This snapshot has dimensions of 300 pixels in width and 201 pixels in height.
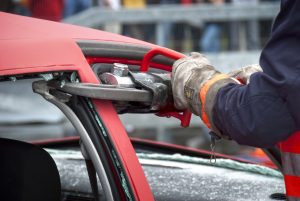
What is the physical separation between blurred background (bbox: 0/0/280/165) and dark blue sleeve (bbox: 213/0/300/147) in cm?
395

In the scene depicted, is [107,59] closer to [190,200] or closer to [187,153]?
[190,200]

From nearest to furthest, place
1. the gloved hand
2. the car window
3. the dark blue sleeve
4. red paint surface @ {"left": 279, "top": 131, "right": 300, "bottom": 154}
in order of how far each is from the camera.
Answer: the dark blue sleeve < red paint surface @ {"left": 279, "top": 131, "right": 300, "bottom": 154} < the gloved hand < the car window

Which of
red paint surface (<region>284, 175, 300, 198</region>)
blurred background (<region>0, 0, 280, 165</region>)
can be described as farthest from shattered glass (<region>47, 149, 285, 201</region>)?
blurred background (<region>0, 0, 280, 165</region>)

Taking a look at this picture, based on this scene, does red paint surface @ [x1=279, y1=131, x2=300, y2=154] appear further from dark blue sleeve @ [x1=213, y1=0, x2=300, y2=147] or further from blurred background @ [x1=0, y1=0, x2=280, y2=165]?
blurred background @ [x1=0, y1=0, x2=280, y2=165]

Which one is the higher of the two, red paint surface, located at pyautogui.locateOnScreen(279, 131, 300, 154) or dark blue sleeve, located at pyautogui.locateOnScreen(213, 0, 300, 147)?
dark blue sleeve, located at pyautogui.locateOnScreen(213, 0, 300, 147)

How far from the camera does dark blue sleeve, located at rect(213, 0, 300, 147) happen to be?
4.93 ft

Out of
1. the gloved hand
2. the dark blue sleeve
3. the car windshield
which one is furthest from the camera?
the car windshield

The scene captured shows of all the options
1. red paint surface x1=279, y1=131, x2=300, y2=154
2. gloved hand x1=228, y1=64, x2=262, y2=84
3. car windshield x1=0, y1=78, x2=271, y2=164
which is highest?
gloved hand x1=228, y1=64, x2=262, y2=84

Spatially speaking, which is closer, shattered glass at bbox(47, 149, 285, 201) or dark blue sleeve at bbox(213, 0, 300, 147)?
dark blue sleeve at bbox(213, 0, 300, 147)

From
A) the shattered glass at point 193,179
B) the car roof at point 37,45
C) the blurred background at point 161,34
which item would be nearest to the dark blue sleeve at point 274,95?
the car roof at point 37,45

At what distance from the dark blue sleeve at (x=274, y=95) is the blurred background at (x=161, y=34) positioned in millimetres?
3951

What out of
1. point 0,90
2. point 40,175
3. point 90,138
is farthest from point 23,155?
point 0,90

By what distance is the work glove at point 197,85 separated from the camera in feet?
5.45

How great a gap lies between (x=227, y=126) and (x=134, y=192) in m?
0.30
